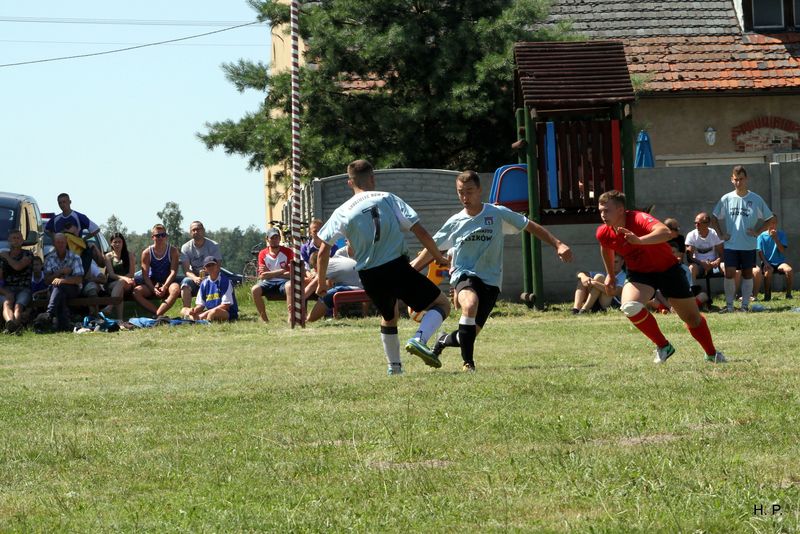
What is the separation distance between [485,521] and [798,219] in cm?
1799

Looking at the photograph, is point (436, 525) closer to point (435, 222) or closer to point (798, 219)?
point (435, 222)

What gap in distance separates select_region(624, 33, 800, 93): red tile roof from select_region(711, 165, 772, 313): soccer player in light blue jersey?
1012cm

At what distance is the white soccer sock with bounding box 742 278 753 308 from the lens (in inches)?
754

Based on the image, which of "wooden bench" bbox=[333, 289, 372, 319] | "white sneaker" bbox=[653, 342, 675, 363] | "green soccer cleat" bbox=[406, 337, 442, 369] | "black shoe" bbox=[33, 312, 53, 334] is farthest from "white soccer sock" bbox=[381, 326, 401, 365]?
"black shoe" bbox=[33, 312, 53, 334]

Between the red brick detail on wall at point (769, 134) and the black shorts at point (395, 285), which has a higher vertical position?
the red brick detail on wall at point (769, 134)

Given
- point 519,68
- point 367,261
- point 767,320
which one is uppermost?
point 519,68

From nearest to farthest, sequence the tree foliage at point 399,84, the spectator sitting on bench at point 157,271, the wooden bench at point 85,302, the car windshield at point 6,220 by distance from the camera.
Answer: the wooden bench at point 85,302 → the spectator sitting on bench at point 157,271 → the car windshield at point 6,220 → the tree foliage at point 399,84

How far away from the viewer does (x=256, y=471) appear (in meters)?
6.21

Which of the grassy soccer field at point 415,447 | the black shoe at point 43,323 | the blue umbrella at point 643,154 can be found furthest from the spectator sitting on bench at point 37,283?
the blue umbrella at point 643,154

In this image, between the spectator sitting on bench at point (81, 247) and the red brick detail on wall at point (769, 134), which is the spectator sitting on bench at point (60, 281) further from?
the red brick detail on wall at point (769, 134)

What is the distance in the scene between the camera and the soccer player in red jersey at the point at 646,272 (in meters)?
11.1

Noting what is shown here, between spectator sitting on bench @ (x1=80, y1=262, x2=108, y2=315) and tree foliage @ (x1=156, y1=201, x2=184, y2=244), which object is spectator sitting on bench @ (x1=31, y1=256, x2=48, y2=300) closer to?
spectator sitting on bench @ (x1=80, y1=262, x2=108, y2=315)

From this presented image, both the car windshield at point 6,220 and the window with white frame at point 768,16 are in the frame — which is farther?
the window with white frame at point 768,16

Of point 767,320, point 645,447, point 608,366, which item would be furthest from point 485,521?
point 767,320
